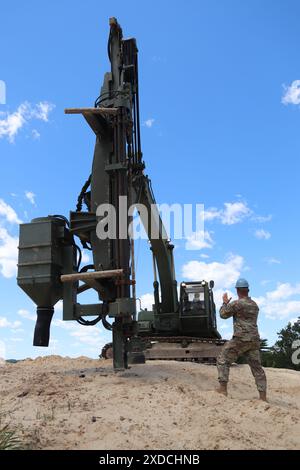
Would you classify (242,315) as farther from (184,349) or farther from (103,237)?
(184,349)

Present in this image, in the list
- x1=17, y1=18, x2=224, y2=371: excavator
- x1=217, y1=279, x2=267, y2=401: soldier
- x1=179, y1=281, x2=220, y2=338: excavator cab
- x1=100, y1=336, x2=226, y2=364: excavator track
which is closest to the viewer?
x1=217, y1=279, x2=267, y2=401: soldier

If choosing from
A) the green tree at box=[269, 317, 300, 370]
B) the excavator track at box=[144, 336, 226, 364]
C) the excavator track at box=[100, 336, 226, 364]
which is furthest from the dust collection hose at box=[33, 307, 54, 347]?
the green tree at box=[269, 317, 300, 370]

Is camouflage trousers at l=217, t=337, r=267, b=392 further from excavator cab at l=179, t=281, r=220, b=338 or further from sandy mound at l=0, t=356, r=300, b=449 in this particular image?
excavator cab at l=179, t=281, r=220, b=338

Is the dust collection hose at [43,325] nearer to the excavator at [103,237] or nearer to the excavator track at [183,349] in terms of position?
the excavator at [103,237]

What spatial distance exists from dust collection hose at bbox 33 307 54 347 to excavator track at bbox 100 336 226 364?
16.3ft

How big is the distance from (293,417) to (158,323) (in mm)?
9418

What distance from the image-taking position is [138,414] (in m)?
5.87

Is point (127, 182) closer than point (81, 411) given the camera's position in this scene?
No

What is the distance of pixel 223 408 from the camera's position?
6.52 meters

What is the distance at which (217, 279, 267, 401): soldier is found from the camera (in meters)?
7.57

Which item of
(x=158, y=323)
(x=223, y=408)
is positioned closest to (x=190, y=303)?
(x=158, y=323)

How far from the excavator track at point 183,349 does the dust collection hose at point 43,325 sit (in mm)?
4960

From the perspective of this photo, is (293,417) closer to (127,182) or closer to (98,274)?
(98,274)
